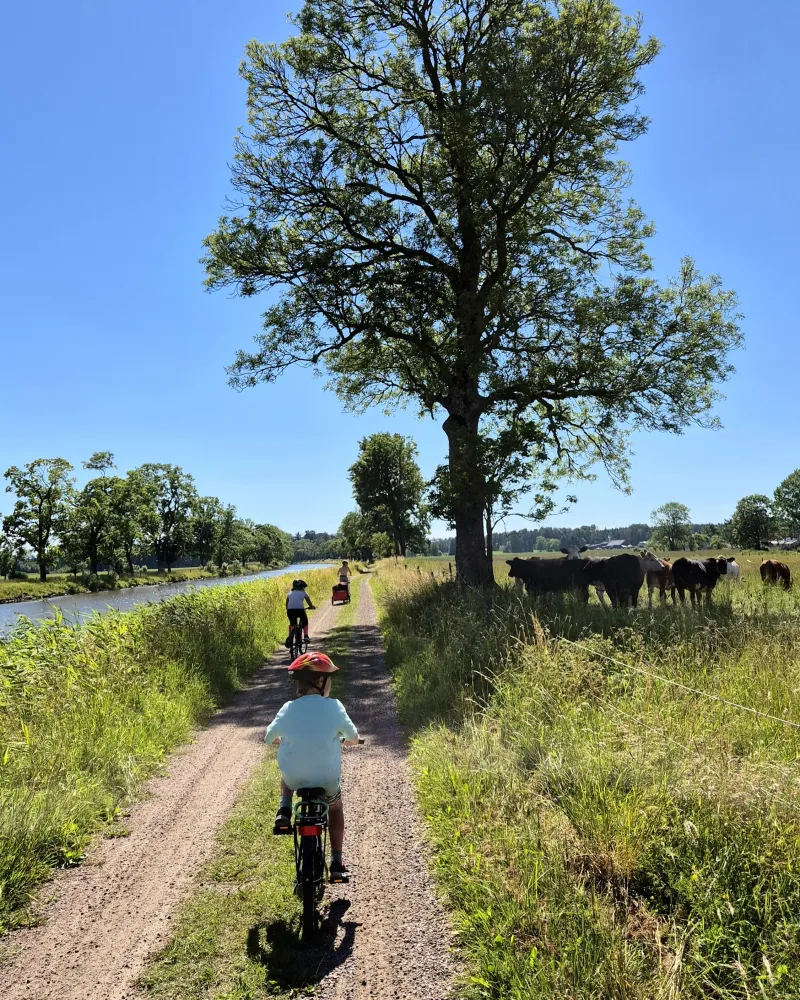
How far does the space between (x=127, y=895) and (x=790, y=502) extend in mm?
113706

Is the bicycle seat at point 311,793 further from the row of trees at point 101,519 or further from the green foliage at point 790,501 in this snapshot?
the green foliage at point 790,501

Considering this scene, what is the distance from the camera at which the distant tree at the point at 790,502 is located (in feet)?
310

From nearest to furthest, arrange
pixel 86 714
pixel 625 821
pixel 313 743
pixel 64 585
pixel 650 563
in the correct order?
1. pixel 625 821
2. pixel 313 743
3. pixel 86 714
4. pixel 650 563
5. pixel 64 585

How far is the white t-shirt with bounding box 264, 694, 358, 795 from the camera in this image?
12.3 feet

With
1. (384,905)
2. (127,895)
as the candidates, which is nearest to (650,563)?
(384,905)

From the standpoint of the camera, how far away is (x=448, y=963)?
10.4ft

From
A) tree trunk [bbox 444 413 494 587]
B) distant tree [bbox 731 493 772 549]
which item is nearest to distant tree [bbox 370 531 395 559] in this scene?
distant tree [bbox 731 493 772 549]

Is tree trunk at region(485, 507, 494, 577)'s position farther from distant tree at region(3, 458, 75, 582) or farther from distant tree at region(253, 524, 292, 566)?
distant tree at region(253, 524, 292, 566)

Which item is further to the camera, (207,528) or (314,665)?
(207,528)

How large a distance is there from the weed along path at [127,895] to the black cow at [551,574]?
39.3ft

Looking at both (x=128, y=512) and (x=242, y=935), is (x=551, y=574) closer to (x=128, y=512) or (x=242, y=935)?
(x=242, y=935)

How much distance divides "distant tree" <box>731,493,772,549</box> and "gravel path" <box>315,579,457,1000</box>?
344 feet

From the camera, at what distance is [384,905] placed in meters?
3.82

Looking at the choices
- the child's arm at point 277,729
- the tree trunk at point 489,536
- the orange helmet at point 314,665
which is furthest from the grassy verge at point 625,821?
the tree trunk at point 489,536
